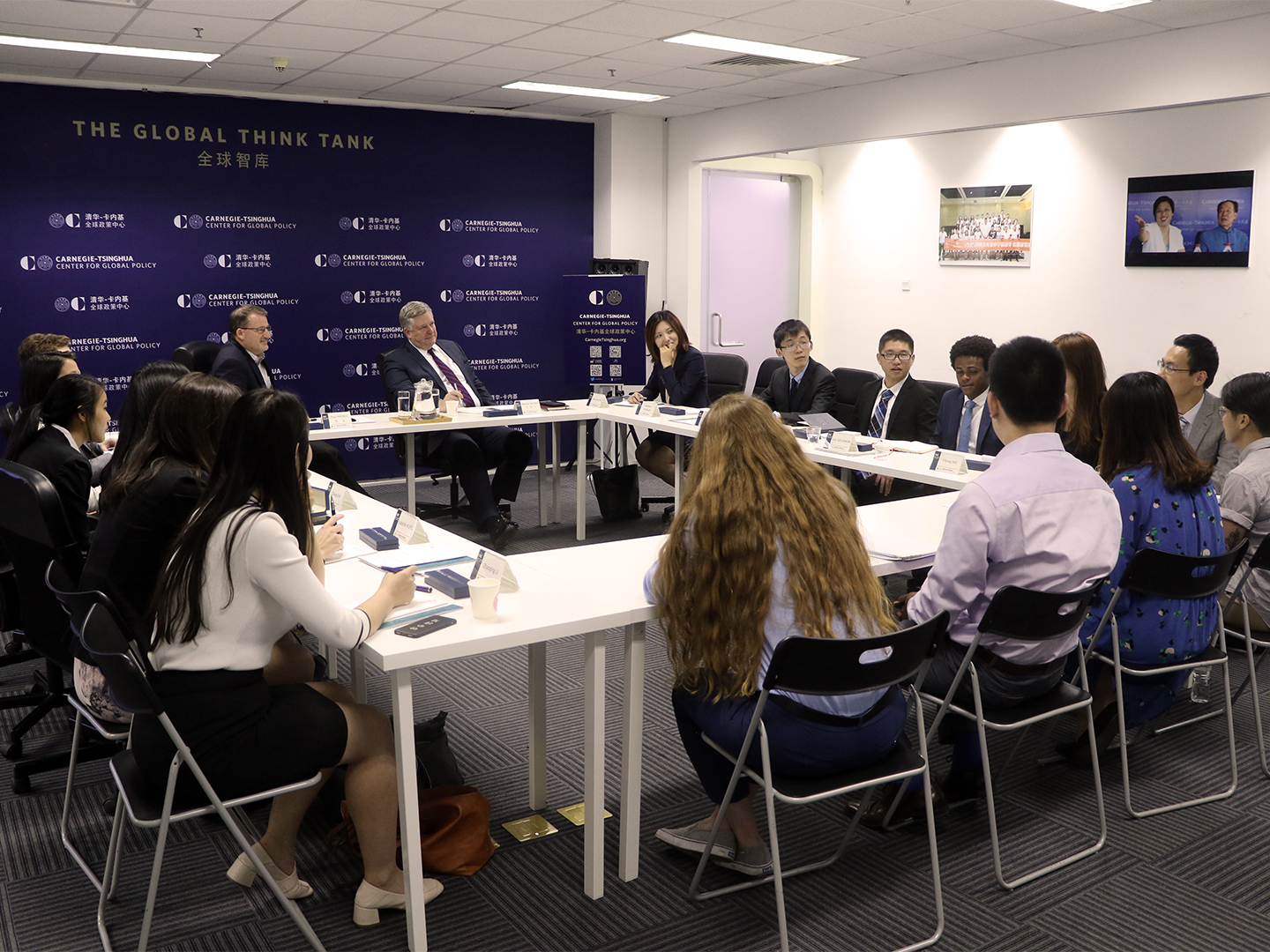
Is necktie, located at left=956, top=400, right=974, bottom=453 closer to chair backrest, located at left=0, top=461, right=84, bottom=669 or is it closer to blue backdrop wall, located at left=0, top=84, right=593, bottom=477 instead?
chair backrest, located at left=0, top=461, right=84, bottom=669

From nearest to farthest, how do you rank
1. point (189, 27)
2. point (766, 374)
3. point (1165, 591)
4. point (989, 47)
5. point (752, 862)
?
1. point (752, 862)
2. point (1165, 591)
3. point (189, 27)
4. point (989, 47)
5. point (766, 374)

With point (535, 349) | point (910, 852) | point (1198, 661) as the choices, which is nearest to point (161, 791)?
point (910, 852)

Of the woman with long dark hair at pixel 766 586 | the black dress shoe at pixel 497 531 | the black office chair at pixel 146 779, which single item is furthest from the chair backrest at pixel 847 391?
the black office chair at pixel 146 779

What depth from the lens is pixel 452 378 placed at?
6.41 metres

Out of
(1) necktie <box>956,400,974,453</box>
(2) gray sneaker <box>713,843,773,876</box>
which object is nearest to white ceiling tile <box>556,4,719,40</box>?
(1) necktie <box>956,400,974,453</box>

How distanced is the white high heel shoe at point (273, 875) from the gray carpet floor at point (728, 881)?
3 centimetres

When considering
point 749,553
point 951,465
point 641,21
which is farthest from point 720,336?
point 749,553

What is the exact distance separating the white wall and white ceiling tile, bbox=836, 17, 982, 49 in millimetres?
730

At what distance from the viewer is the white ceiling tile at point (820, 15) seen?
466cm

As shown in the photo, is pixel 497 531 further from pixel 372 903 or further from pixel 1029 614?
pixel 1029 614

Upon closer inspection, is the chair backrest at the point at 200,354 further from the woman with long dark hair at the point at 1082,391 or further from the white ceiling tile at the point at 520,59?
the woman with long dark hair at the point at 1082,391

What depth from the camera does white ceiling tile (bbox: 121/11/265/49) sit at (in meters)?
4.87

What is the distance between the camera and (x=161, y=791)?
2.10 metres

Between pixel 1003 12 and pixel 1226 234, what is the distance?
2058mm
